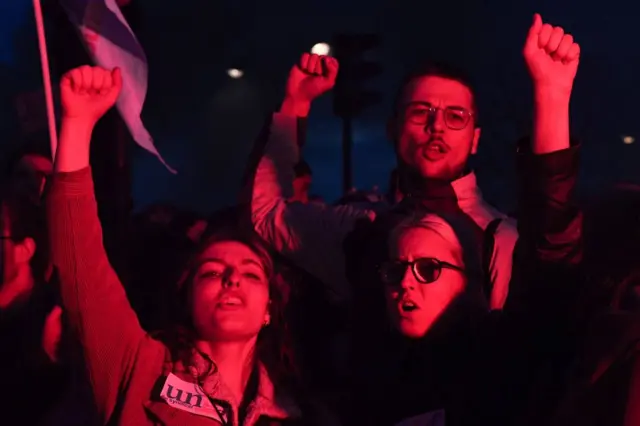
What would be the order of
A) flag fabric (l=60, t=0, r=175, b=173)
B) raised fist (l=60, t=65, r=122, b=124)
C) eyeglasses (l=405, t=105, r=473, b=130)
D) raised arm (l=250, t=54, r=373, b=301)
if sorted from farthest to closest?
flag fabric (l=60, t=0, r=175, b=173) < raised arm (l=250, t=54, r=373, b=301) < eyeglasses (l=405, t=105, r=473, b=130) < raised fist (l=60, t=65, r=122, b=124)

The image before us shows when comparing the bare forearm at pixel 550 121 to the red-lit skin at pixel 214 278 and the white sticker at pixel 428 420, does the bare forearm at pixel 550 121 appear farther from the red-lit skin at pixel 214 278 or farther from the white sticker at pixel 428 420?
the red-lit skin at pixel 214 278

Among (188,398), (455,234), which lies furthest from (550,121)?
(188,398)

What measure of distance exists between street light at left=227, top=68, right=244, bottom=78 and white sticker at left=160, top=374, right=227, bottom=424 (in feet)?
18.2

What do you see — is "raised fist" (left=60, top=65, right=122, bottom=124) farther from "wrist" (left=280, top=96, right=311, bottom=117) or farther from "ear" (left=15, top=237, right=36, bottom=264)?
Answer: "ear" (left=15, top=237, right=36, bottom=264)

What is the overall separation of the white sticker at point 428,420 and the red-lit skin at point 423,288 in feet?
0.66

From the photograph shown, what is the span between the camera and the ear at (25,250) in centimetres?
280

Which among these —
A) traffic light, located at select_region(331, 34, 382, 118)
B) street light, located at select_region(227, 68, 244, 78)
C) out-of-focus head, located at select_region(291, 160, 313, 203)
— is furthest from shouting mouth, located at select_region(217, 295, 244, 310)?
street light, located at select_region(227, 68, 244, 78)

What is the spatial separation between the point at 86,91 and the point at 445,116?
3.28ft

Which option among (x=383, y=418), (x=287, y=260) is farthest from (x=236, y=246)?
(x=383, y=418)

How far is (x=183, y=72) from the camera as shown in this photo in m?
8.75

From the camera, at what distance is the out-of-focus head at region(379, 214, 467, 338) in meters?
2.00

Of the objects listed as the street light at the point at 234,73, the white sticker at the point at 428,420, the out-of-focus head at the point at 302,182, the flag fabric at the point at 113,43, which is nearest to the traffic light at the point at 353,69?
the out-of-focus head at the point at 302,182

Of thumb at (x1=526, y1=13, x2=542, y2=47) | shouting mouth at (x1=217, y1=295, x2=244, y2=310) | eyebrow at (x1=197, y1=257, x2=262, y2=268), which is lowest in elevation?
shouting mouth at (x1=217, y1=295, x2=244, y2=310)

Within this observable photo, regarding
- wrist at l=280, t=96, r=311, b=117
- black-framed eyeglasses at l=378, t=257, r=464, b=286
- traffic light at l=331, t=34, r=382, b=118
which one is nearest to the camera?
black-framed eyeglasses at l=378, t=257, r=464, b=286
